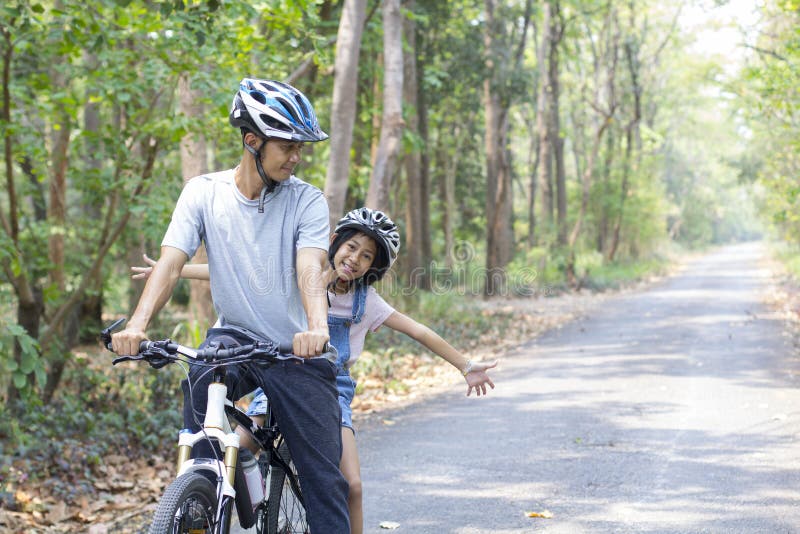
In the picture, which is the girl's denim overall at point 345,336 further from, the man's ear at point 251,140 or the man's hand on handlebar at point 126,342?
the man's hand on handlebar at point 126,342

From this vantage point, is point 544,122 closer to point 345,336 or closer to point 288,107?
point 345,336

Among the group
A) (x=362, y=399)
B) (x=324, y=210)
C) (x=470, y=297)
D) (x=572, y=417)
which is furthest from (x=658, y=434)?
(x=470, y=297)

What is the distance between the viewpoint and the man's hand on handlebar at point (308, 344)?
3.12 m

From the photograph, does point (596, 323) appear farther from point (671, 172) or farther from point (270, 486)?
point (671, 172)

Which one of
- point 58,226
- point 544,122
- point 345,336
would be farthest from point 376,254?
point 544,122

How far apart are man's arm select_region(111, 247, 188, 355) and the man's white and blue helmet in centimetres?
58

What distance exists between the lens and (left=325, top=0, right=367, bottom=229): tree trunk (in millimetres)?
12031

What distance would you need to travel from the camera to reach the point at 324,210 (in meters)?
3.59

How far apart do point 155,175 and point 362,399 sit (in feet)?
11.5

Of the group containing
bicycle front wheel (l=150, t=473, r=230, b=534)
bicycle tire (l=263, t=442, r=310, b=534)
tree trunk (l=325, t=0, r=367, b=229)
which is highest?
tree trunk (l=325, t=0, r=367, b=229)

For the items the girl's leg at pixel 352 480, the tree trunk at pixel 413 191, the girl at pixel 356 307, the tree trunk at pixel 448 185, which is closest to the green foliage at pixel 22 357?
the girl at pixel 356 307

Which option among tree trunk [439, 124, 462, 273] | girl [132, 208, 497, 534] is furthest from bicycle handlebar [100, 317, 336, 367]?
tree trunk [439, 124, 462, 273]

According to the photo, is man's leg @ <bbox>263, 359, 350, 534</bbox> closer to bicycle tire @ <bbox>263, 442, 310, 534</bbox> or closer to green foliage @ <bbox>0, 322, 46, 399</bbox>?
bicycle tire @ <bbox>263, 442, 310, 534</bbox>

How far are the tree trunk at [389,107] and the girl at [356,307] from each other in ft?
31.1
